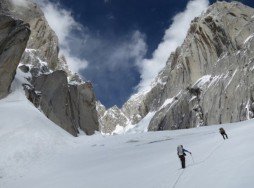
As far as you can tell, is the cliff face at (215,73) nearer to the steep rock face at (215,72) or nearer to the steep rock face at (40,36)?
the steep rock face at (215,72)

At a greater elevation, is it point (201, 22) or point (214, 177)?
point (201, 22)

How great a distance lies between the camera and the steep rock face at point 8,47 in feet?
202

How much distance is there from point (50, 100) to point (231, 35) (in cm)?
4734

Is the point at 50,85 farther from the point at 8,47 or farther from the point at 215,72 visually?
the point at 215,72

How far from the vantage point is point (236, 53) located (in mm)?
102688

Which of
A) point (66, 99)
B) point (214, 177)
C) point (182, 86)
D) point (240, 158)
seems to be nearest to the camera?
point (214, 177)

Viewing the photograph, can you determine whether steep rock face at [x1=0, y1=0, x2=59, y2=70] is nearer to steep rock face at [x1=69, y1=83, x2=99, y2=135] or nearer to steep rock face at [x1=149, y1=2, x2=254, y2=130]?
steep rock face at [x1=69, y1=83, x2=99, y2=135]

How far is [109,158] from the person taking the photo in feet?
116

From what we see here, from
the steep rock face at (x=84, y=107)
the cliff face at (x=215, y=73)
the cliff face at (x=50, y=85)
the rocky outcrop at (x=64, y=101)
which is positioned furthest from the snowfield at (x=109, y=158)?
the steep rock face at (x=84, y=107)

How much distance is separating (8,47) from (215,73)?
204ft

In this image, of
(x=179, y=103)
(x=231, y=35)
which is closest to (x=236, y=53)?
(x=231, y=35)

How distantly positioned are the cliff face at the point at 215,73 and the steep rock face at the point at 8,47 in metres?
41.9

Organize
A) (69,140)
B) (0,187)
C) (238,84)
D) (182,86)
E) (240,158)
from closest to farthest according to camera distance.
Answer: (240,158) → (0,187) → (69,140) → (238,84) → (182,86)

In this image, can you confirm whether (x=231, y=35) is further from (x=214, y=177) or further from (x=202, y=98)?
(x=214, y=177)
